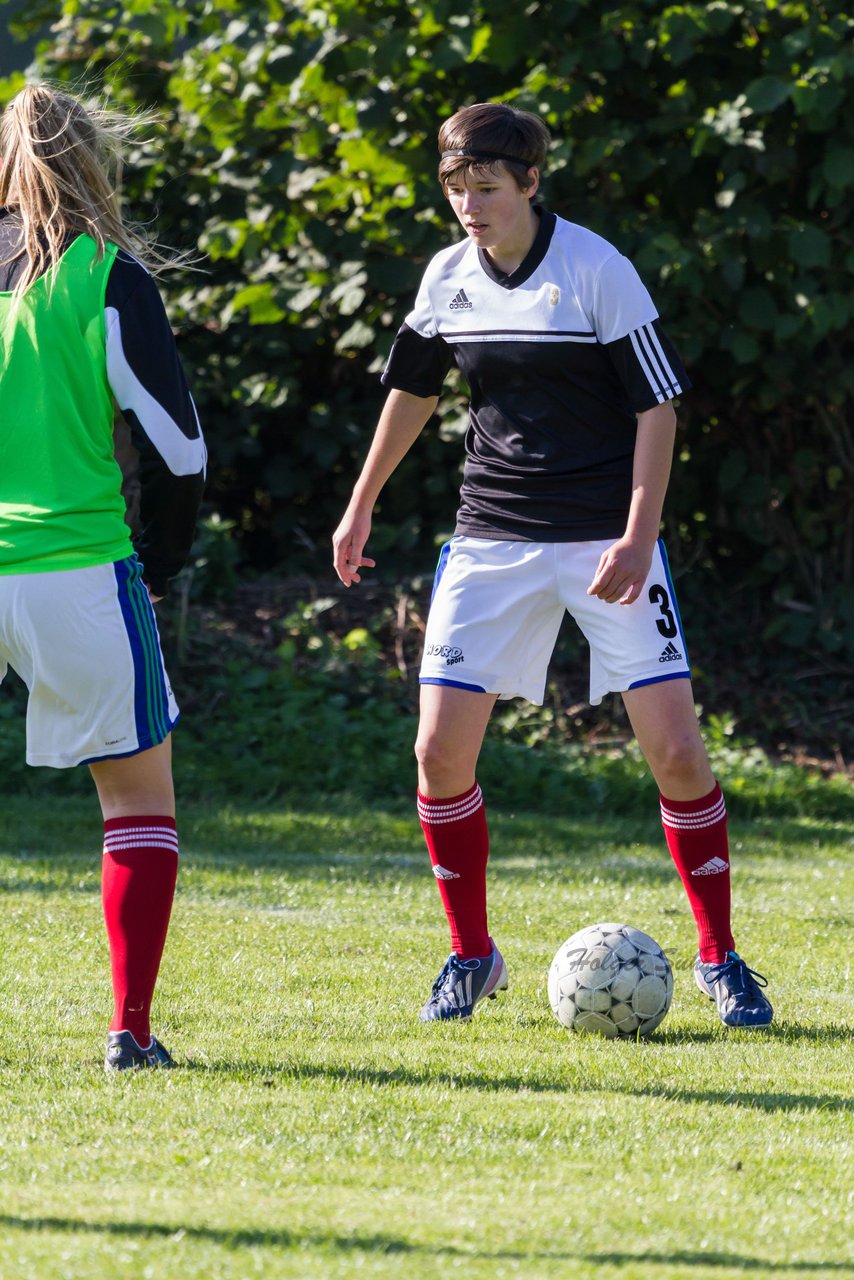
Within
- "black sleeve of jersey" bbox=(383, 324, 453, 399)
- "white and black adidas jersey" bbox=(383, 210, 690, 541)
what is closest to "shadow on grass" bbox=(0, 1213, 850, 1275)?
"white and black adidas jersey" bbox=(383, 210, 690, 541)

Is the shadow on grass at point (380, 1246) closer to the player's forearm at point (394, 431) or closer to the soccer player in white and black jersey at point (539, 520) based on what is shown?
the soccer player in white and black jersey at point (539, 520)

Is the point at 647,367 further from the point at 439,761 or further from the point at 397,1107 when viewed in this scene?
the point at 397,1107

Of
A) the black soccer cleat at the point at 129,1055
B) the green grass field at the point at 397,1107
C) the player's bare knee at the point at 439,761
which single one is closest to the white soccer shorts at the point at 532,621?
the player's bare knee at the point at 439,761

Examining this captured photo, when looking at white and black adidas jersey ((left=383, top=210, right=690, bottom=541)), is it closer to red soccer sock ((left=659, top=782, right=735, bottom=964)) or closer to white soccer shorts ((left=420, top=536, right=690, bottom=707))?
white soccer shorts ((left=420, top=536, right=690, bottom=707))

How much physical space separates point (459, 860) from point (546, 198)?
18.6 ft

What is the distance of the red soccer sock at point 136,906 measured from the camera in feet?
12.4

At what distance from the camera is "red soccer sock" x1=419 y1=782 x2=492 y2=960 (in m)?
4.59

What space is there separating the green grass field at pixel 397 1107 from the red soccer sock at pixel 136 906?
16cm

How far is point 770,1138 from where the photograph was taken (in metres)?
3.36

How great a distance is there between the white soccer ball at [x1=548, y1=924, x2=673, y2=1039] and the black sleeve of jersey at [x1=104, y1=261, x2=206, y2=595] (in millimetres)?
1503

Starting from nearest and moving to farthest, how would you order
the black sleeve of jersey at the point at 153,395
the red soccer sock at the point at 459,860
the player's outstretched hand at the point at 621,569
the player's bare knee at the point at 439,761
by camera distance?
the black sleeve of jersey at the point at 153,395 < the player's outstretched hand at the point at 621,569 < the player's bare knee at the point at 439,761 < the red soccer sock at the point at 459,860

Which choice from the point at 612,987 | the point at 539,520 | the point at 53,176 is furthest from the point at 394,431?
the point at 612,987

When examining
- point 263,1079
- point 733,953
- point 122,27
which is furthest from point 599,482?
point 122,27

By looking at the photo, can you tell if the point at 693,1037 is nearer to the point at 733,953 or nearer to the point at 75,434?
the point at 733,953
